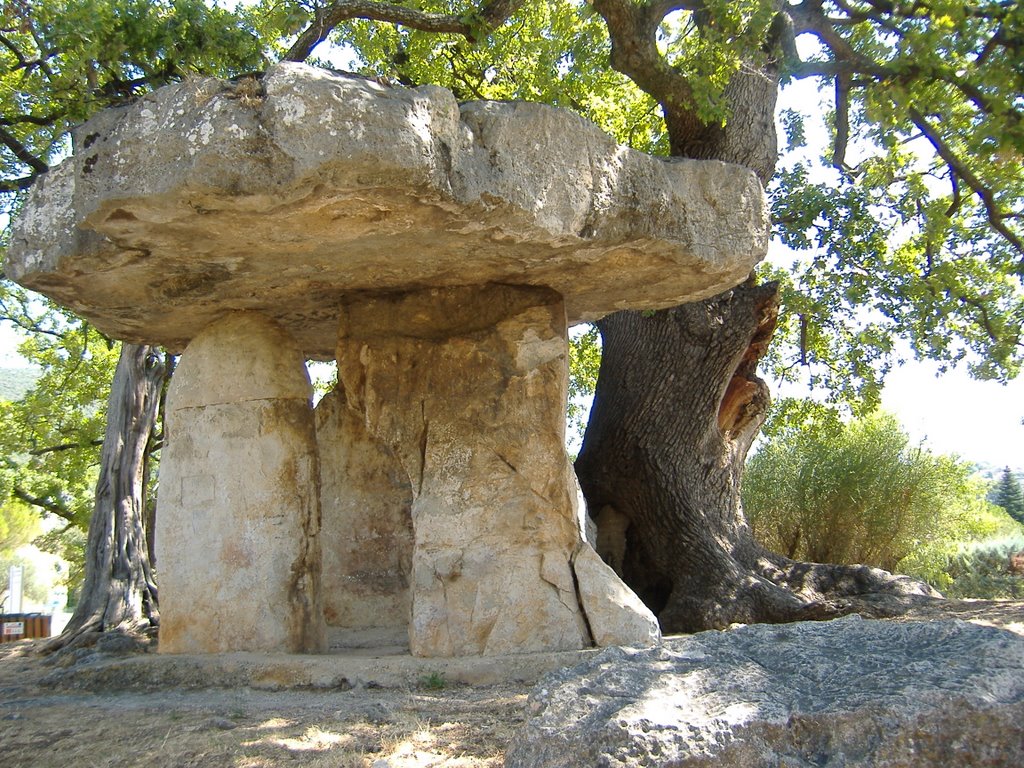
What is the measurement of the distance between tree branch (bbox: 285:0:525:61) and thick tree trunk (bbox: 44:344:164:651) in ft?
11.9

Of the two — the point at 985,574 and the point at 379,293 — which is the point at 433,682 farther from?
the point at 985,574

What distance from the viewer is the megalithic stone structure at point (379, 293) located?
4078 mm

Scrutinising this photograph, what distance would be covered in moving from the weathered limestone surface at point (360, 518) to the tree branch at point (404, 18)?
111 inches

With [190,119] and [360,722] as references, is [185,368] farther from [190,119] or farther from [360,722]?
[360,722]

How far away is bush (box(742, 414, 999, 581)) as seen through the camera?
14078mm

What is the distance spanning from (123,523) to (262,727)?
600 cm

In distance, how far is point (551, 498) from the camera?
556 cm

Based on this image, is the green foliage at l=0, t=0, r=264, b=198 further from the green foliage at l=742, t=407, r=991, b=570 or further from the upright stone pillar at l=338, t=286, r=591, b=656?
the green foliage at l=742, t=407, r=991, b=570

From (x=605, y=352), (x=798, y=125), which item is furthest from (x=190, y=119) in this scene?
(x=798, y=125)

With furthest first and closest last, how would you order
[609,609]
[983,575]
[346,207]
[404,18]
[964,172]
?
1. [983,575]
2. [964,172]
3. [404,18]
4. [609,609]
5. [346,207]

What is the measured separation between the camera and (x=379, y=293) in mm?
5836

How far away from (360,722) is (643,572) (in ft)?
15.1

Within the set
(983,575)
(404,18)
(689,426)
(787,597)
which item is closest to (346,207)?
(404,18)

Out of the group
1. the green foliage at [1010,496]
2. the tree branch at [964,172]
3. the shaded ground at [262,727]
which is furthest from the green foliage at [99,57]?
the green foliage at [1010,496]
